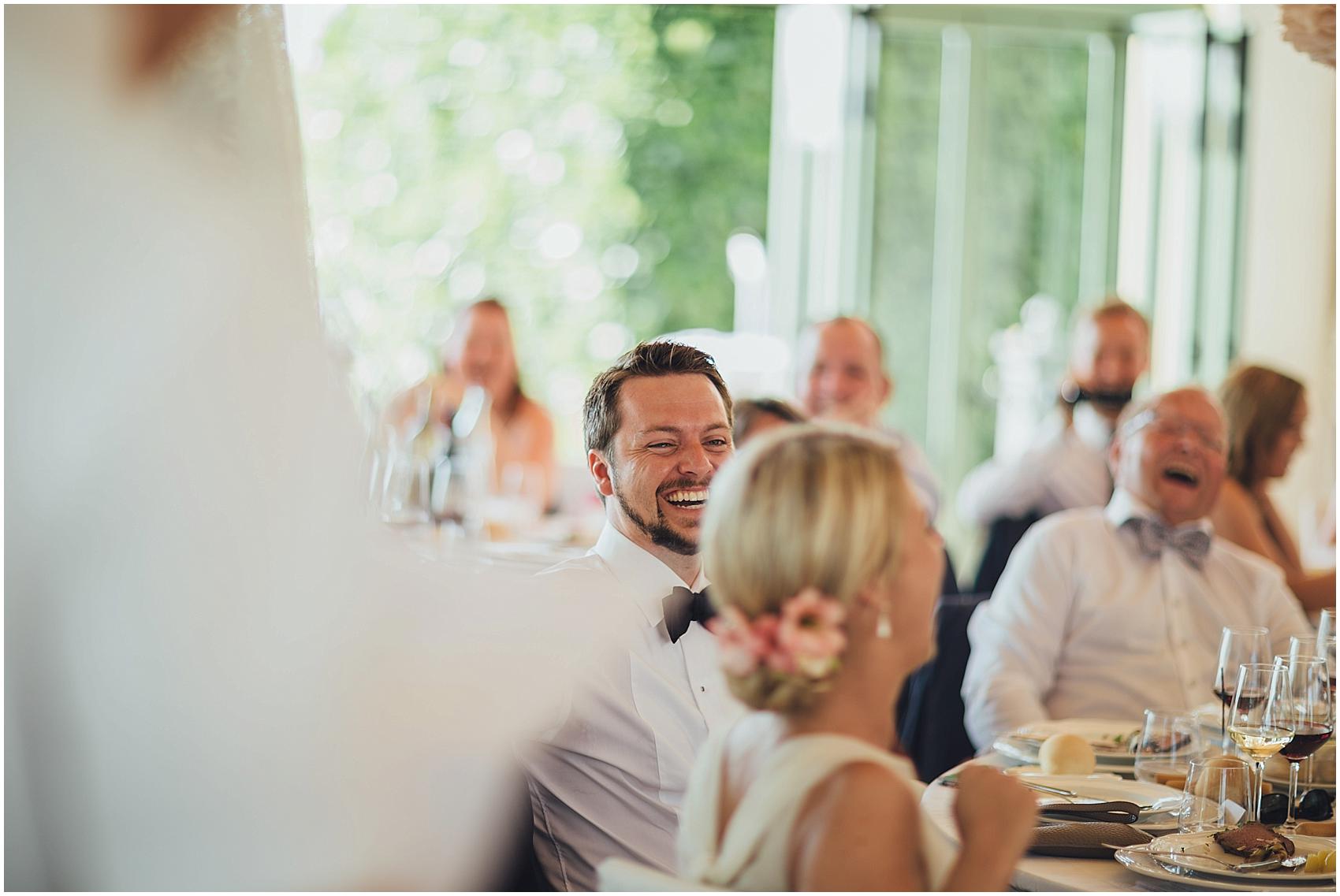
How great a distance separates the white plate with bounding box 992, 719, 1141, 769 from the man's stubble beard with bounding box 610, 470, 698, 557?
31.3 inches

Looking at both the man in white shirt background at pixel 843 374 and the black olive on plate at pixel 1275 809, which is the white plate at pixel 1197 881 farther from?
the man in white shirt background at pixel 843 374

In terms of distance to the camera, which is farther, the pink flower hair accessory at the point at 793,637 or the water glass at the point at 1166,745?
the water glass at the point at 1166,745

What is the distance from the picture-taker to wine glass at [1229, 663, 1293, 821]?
1.86 m

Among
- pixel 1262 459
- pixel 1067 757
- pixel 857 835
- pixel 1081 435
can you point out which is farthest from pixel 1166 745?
pixel 1081 435

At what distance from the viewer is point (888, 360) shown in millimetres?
7879

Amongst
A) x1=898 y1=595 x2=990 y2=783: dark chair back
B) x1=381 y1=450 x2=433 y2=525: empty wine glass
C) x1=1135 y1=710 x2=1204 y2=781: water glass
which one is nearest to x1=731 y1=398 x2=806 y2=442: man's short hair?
x1=898 y1=595 x2=990 y2=783: dark chair back

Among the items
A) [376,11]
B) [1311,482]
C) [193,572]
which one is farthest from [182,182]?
[376,11]

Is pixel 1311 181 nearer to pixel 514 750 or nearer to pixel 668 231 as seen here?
pixel 668 231

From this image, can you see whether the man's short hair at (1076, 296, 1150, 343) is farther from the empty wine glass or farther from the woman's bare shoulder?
the woman's bare shoulder

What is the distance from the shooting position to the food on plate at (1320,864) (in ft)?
5.31

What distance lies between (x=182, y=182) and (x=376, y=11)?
32.6 feet

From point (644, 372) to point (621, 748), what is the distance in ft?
1.72

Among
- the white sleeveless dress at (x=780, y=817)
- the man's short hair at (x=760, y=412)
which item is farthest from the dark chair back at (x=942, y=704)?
the white sleeveless dress at (x=780, y=817)

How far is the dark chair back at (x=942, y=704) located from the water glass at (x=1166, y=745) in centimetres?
117
